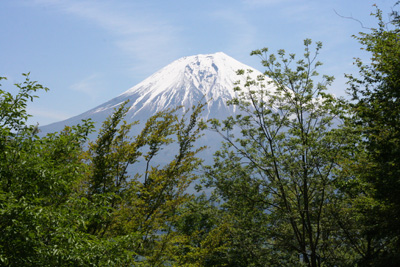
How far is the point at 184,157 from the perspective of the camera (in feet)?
27.7

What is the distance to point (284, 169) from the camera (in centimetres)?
1376

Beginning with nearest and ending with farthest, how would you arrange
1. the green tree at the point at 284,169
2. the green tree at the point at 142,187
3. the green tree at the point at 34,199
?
the green tree at the point at 34,199, the green tree at the point at 142,187, the green tree at the point at 284,169

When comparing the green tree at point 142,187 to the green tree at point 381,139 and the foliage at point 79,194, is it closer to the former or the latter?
the foliage at point 79,194

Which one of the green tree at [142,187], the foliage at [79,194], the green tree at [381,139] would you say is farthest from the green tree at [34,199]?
the green tree at [381,139]

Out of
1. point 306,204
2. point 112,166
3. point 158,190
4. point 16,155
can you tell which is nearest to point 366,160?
point 306,204

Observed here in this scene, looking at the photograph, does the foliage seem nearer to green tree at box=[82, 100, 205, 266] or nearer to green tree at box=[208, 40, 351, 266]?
green tree at box=[82, 100, 205, 266]

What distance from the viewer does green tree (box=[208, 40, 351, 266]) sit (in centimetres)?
1350

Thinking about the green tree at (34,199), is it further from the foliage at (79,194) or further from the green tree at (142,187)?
the green tree at (142,187)

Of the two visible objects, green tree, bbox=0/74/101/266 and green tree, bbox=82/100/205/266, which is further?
green tree, bbox=82/100/205/266

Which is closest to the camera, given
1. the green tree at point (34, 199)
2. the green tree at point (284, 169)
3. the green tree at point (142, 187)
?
the green tree at point (34, 199)

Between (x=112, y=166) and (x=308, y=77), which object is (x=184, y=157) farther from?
(x=308, y=77)

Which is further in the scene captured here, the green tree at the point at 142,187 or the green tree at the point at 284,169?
the green tree at the point at 284,169

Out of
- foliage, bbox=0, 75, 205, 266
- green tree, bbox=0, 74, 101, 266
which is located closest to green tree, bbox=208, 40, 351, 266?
foliage, bbox=0, 75, 205, 266

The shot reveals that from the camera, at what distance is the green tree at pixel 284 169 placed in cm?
1350
